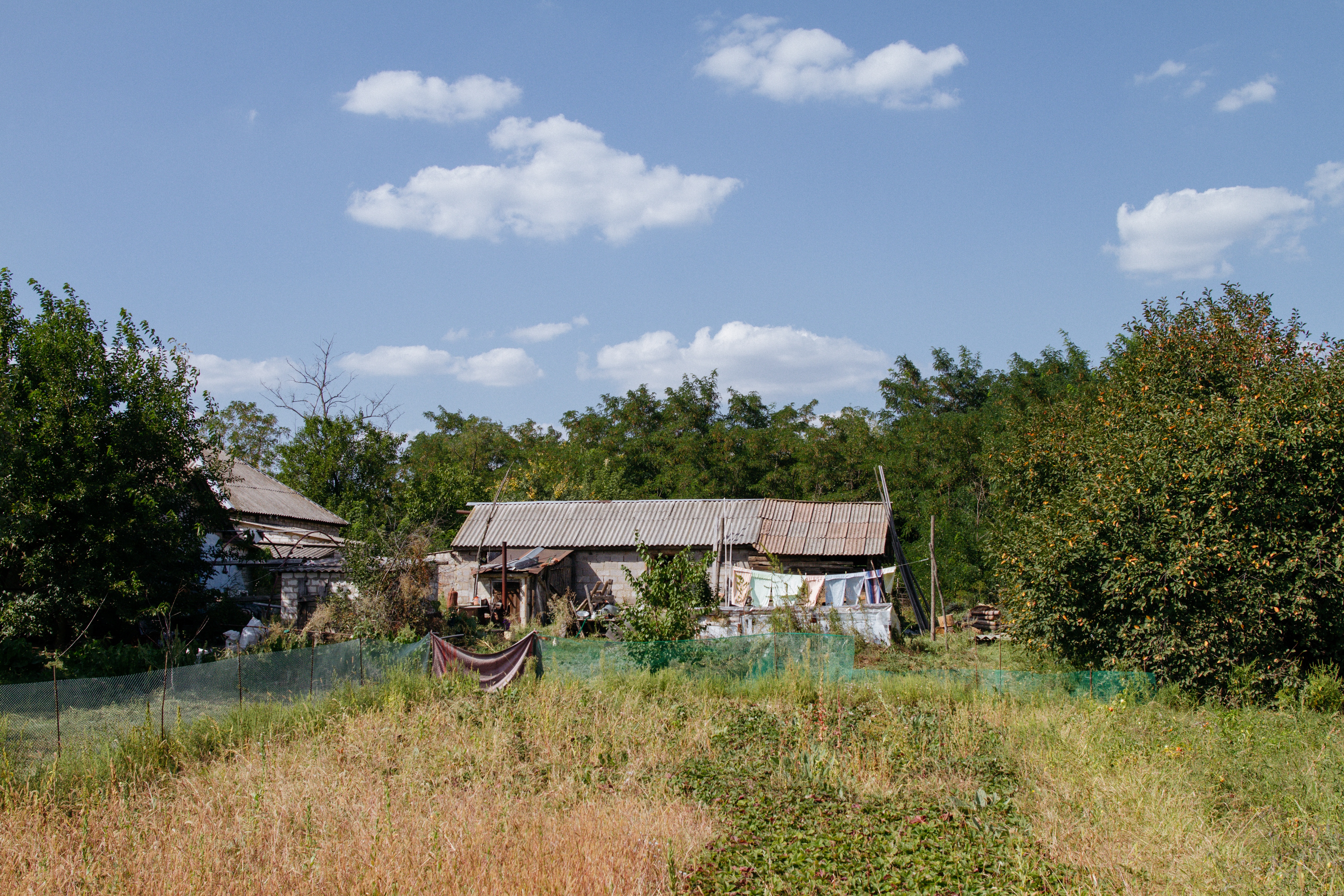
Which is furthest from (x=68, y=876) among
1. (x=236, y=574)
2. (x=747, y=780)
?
(x=236, y=574)

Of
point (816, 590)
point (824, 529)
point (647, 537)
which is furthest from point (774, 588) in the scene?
point (647, 537)

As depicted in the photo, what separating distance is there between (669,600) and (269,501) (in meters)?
20.1

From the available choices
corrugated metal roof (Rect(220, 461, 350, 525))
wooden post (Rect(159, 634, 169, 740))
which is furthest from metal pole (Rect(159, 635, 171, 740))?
corrugated metal roof (Rect(220, 461, 350, 525))

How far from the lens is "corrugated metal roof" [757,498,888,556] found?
23.8 meters

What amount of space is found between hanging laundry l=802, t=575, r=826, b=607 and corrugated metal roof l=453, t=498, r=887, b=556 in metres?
3.39

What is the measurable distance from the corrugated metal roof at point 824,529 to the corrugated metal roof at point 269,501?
16.0 meters

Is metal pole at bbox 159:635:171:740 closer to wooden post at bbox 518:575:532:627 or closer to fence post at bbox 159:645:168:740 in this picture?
fence post at bbox 159:645:168:740

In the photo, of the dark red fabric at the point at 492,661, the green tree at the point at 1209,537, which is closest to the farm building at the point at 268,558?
the dark red fabric at the point at 492,661

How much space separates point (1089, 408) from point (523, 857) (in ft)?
52.0

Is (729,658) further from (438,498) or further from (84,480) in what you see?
(438,498)

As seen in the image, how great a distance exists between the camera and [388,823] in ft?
22.3

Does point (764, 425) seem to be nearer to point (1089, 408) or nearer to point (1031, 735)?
point (1089, 408)

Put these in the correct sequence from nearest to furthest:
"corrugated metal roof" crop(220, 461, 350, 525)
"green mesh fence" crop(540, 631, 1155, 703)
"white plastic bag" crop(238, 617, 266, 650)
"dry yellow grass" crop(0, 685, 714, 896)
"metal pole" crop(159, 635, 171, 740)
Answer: "dry yellow grass" crop(0, 685, 714, 896), "metal pole" crop(159, 635, 171, 740), "green mesh fence" crop(540, 631, 1155, 703), "white plastic bag" crop(238, 617, 266, 650), "corrugated metal roof" crop(220, 461, 350, 525)

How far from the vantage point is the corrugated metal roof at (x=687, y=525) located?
24203 mm
